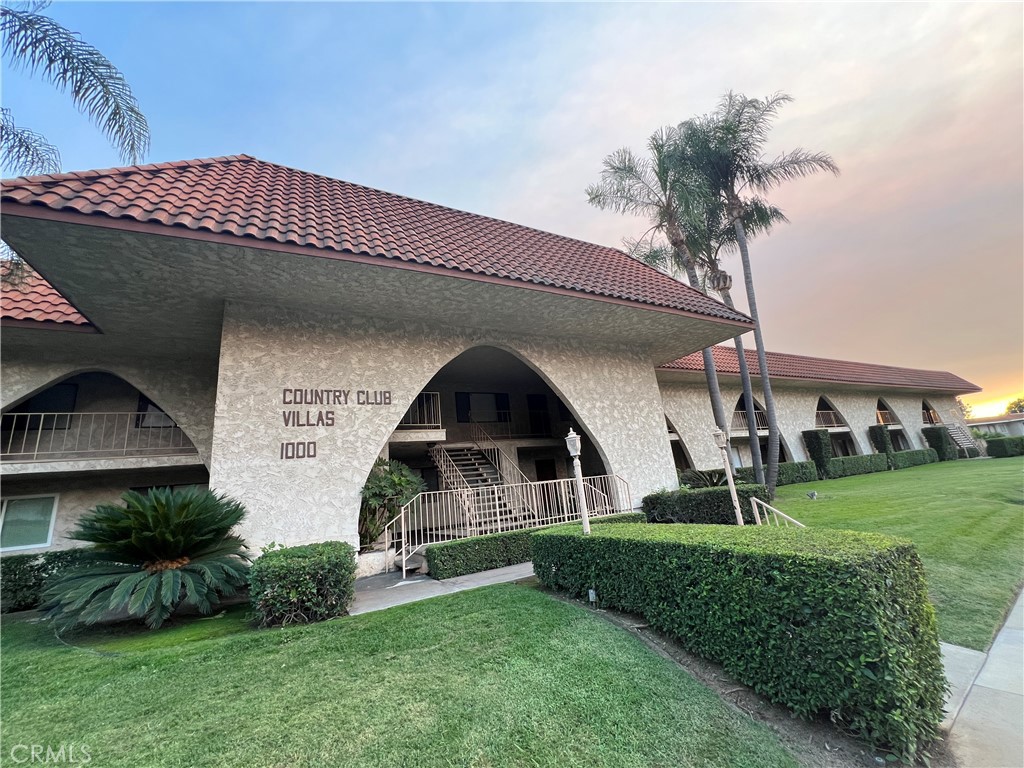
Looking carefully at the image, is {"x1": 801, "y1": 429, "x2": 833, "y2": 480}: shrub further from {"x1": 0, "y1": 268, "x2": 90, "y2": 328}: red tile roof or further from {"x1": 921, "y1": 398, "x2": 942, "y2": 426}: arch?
{"x1": 0, "y1": 268, "x2": 90, "y2": 328}: red tile roof

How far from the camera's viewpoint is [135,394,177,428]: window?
435 inches

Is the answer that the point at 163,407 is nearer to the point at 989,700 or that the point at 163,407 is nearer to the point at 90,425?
the point at 90,425

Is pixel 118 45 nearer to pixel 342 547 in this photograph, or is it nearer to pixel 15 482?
pixel 342 547

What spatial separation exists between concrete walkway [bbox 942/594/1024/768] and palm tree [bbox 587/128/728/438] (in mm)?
11315

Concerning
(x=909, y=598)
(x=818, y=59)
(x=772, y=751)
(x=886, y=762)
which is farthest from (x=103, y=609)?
(x=818, y=59)

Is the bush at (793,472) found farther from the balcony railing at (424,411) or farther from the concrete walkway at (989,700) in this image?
the concrete walkway at (989,700)

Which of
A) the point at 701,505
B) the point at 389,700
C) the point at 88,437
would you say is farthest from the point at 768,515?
the point at 88,437

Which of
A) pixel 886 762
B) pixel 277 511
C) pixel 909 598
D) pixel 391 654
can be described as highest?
pixel 277 511

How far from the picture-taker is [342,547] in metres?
6.37

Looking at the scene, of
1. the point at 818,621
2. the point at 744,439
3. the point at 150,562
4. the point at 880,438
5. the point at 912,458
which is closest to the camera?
the point at 818,621

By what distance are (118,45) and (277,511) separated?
8245 millimetres

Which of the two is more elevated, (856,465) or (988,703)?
(856,465)

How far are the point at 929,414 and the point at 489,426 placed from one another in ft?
122

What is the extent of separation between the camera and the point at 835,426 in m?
25.6
